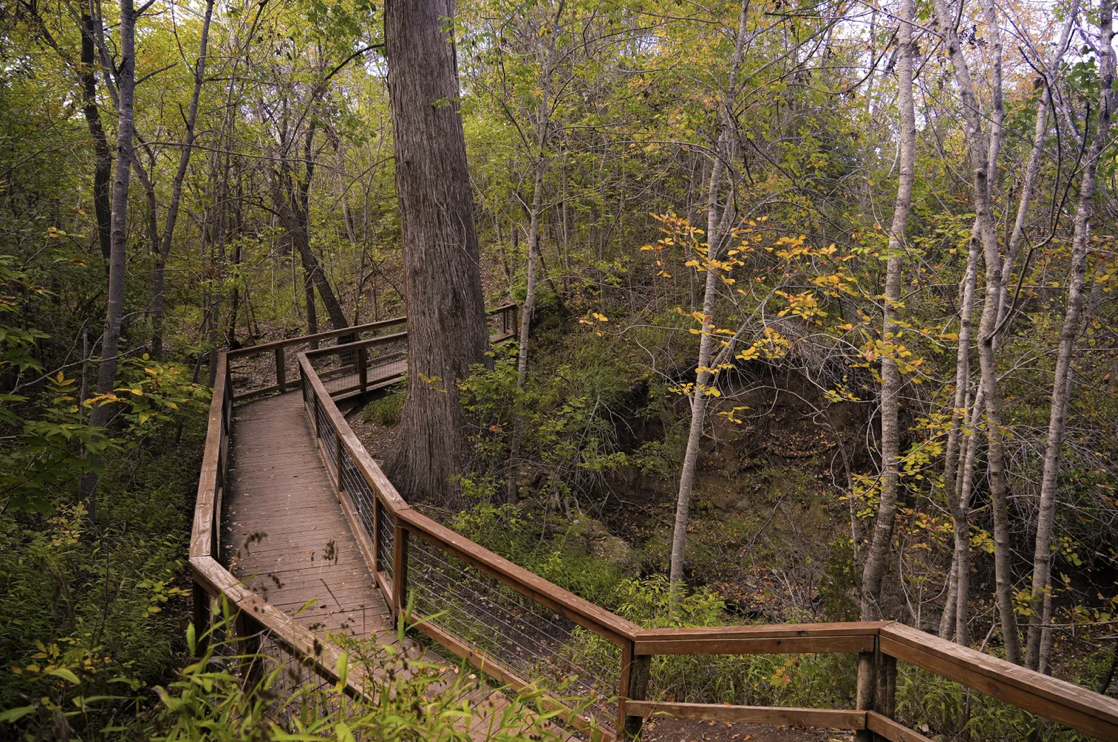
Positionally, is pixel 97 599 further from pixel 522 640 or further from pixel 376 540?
pixel 522 640

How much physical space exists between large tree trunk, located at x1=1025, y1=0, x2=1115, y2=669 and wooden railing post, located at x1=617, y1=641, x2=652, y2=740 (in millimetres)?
3752

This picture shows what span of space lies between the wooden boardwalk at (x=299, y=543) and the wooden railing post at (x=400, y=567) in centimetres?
20

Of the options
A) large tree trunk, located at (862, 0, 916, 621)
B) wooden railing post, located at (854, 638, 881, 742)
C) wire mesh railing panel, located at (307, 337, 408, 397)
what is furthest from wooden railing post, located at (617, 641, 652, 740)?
wire mesh railing panel, located at (307, 337, 408, 397)

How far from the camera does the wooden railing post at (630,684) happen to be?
3219mm

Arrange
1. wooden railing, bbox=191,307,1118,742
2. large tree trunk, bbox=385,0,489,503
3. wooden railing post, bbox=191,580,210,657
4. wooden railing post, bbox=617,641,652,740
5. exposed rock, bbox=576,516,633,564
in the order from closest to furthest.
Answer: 1. wooden railing, bbox=191,307,1118,742
2. wooden railing post, bbox=617,641,652,740
3. wooden railing post, bbox=191,580,210,657
4. large tree trunk, bbox=385,0,489,503
5. exposed rock, bbox=576,516,633,564

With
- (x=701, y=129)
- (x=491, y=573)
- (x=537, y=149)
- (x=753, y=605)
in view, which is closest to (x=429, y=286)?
(x=537, y=149)

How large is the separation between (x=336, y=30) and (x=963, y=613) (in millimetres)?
10030

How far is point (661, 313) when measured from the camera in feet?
43.5

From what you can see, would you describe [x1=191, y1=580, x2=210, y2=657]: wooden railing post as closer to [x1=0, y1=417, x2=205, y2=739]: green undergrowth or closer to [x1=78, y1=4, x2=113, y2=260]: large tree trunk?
[x1=0, y1=417, x2=205, y2=739]: green undergrowth

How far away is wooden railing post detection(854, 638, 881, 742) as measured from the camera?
264 cm

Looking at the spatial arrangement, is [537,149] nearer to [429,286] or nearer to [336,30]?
[429,286]

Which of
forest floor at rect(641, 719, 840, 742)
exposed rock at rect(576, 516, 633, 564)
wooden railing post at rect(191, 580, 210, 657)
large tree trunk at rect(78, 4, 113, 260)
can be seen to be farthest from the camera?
exposed rock at rect(576, 516, 633, 564)

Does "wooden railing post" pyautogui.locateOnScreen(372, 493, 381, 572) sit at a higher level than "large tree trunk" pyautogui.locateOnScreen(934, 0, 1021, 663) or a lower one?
lower

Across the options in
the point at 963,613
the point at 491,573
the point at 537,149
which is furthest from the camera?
the point at 537,149
